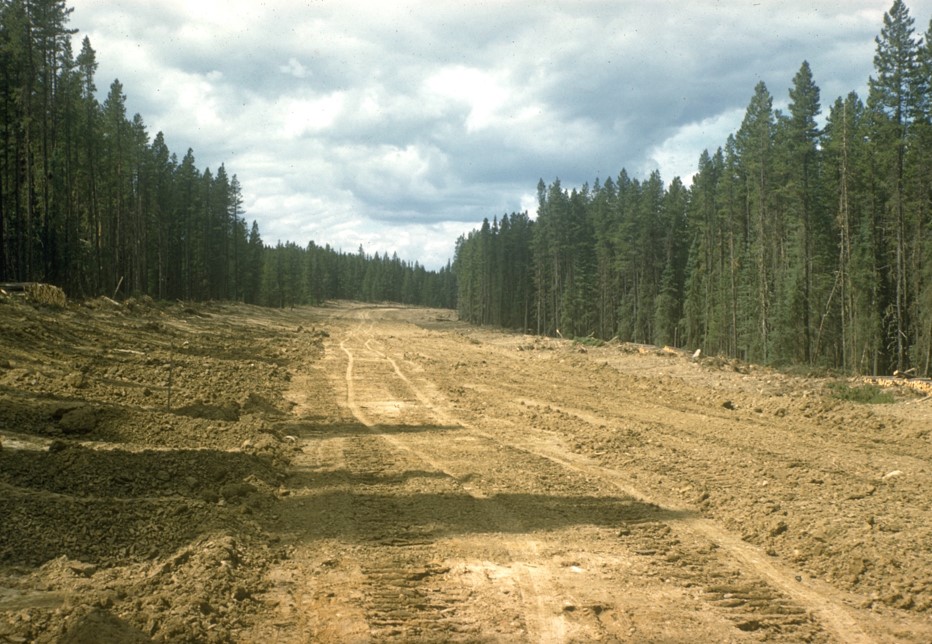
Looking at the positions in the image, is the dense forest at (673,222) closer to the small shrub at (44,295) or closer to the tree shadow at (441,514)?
the small shrub at (44,295)

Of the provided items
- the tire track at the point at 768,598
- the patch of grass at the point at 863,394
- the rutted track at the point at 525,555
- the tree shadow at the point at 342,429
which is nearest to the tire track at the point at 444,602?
the rutted track at the point at 525,555

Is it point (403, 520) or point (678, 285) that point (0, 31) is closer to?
point (403, 520)

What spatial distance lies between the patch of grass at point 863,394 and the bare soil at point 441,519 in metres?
2.16

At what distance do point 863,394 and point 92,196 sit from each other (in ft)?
160

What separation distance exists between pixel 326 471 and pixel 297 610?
3964 mm

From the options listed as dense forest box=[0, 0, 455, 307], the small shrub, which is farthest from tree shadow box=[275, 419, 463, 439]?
dense forest box=[0, 0, 455, 307]

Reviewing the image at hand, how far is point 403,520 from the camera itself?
20.8 feet

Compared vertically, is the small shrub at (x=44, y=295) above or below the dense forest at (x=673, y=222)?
below

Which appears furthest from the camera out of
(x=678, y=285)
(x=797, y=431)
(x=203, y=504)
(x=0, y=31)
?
(x=678, y=285)

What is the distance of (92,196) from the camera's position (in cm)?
4528

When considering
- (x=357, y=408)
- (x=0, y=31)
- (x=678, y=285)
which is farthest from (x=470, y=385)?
(x=678, y=285)

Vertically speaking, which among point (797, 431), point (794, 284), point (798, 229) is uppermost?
point (798, 229)

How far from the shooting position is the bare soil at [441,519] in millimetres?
4242

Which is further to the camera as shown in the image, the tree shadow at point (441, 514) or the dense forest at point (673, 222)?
the dense forest at point (673, 222)
